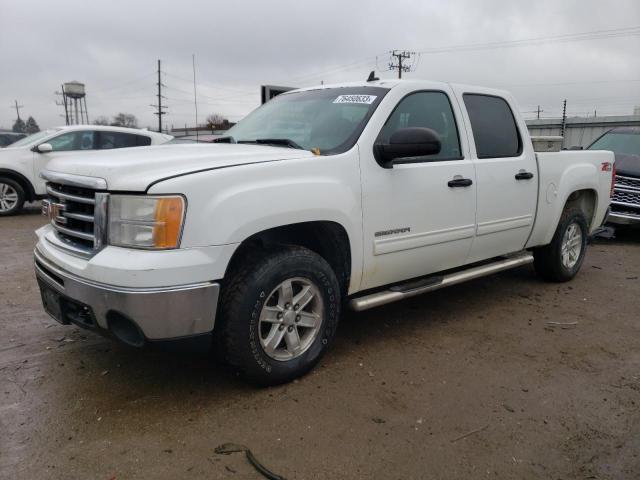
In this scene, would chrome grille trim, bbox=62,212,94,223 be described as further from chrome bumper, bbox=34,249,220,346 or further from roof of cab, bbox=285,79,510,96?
roof of cab, bbox=285,79,510,96

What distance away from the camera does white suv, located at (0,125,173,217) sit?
376 inches

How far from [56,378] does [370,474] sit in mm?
2020

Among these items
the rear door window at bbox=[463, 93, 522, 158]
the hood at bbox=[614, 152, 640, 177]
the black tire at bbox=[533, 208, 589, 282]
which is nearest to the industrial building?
the hood at bbox=[614, 152, 640, 177]

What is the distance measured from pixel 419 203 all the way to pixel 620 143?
753cm

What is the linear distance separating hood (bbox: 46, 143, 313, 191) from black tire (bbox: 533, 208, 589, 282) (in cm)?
325

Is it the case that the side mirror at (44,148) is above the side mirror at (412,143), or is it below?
below

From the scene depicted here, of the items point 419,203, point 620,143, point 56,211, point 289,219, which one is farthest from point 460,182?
point 620,143

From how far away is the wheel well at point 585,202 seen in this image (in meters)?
5.52

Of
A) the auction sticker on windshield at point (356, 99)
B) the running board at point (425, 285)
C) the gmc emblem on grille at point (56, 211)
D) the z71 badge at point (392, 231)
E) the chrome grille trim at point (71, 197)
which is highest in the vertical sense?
the auction sticker on windshield at point (356, 99)

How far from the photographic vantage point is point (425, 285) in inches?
152

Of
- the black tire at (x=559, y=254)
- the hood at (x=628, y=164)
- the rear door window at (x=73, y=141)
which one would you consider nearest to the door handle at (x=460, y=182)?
the black tire at (x=559, y=254)

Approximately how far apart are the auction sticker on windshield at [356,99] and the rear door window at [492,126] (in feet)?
3.37

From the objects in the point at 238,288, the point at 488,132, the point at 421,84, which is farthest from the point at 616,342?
the point at 238,288

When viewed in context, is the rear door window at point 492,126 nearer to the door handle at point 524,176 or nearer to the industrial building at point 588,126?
the door handle at point 524,176
